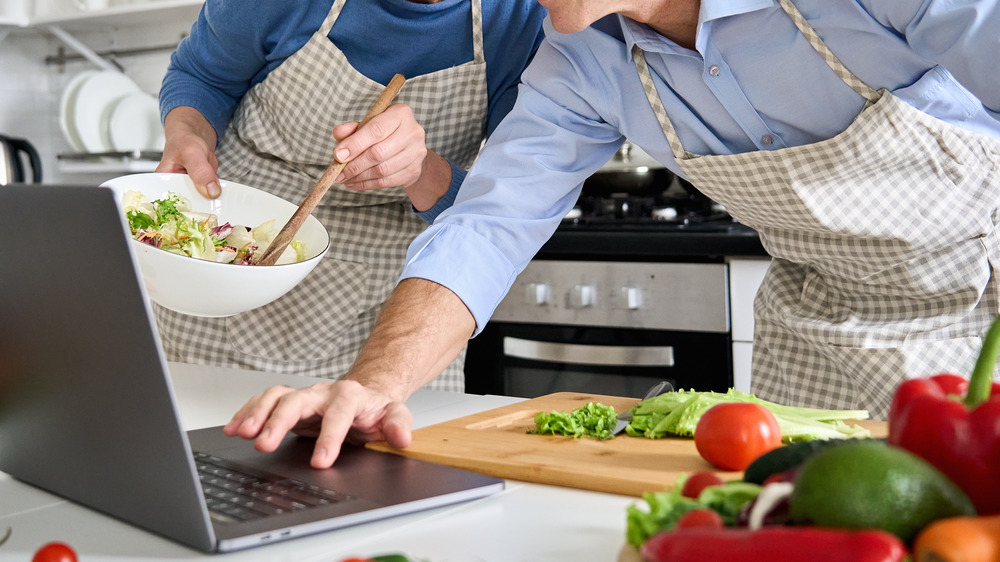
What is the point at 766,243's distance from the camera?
51.8 inches

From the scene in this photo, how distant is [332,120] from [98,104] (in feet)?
6.36

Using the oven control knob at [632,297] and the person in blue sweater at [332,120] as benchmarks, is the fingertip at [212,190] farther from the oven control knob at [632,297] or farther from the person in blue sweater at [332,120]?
the oven control knob at [632,297]

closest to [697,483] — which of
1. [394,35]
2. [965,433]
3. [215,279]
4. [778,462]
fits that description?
[778,462]

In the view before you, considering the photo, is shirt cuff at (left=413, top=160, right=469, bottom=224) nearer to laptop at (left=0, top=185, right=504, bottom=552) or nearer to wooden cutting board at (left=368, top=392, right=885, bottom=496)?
wooden cutting board at (left=368, top=392, right=885, bottom=496)

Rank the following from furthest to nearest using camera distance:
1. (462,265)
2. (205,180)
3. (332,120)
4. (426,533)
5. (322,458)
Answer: (332,120), (205,180), (462,265), (322,458), (426,533)

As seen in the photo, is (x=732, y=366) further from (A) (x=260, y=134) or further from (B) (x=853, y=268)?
(A) (x=260, y=134)

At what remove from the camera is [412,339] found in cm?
106

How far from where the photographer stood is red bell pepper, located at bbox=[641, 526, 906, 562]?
0.37m

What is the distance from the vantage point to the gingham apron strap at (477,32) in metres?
1.39

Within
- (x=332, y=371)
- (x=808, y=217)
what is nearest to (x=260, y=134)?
(x=332, y=371)

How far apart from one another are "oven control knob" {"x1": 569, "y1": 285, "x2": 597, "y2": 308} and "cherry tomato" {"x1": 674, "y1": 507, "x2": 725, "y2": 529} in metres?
1.65

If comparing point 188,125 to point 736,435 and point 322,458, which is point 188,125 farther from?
point 736,435

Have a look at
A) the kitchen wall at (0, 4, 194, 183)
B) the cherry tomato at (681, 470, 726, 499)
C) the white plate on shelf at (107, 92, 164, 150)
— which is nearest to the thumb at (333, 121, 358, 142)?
the cherry tomato at (681, 470, 726, 499)

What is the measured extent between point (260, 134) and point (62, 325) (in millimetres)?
978
